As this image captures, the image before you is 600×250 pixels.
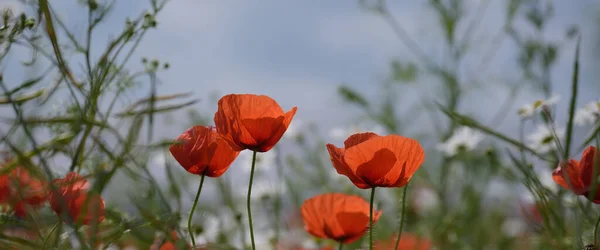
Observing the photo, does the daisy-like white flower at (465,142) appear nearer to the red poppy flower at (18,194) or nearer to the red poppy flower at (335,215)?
the red poppy flower at (335,215)

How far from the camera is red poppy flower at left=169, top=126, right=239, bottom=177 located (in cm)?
45

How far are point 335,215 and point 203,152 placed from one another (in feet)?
0.45

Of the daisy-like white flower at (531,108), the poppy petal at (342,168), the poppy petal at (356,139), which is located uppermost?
the daisy-like white flower at (531,108)

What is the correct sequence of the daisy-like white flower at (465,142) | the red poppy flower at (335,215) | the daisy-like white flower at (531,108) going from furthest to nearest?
the daisy-like white flower at (465,142) → the daisy-like white flower at (531,108) → the red poppy flower at (335,215)

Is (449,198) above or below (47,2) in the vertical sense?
below

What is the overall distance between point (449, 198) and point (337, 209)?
155 centimetres

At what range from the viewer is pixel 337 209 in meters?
0.54

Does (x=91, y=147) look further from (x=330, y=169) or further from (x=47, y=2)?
(x=330, y=169)

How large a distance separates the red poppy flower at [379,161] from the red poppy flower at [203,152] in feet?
0.26

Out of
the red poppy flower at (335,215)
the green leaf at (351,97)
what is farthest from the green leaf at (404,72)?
the red poppy flower at (335,215)

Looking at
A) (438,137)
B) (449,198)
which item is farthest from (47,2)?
(449,198)

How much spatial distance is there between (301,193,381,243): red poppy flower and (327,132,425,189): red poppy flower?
0.27 feet

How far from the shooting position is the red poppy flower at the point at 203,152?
0.45 meters

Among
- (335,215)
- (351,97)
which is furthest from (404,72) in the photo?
(335,215)
